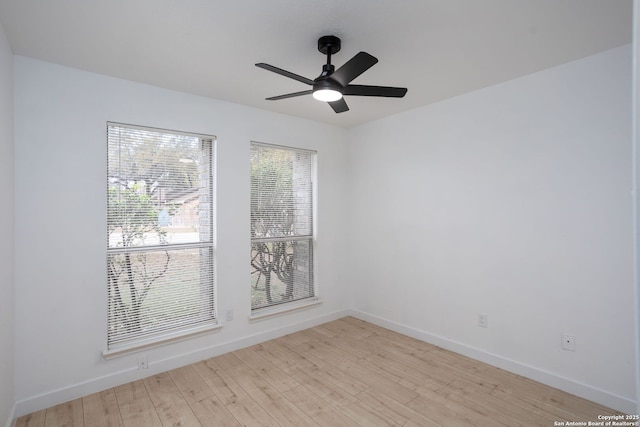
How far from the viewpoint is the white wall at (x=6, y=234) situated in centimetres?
199

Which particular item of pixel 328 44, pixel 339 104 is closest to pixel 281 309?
pixel 339 104

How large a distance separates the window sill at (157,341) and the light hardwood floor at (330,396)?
271 mm

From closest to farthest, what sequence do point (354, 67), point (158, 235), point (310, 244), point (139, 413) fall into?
point (354, 67), point (139, 413), point (158, 235), point (310, 244)

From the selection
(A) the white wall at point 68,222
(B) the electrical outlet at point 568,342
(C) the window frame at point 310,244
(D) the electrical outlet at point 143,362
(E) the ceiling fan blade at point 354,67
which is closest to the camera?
(E) the ceiling fan blade at point 354,67

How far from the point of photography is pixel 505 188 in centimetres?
291

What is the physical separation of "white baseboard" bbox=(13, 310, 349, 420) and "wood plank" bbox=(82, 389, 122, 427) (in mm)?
76

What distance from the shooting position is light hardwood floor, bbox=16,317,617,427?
2.25 meters

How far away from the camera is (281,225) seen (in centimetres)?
389

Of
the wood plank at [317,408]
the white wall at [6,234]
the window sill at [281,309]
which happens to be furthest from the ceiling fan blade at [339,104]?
the window sill at [281,309]

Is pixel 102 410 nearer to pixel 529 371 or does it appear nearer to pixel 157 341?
pixel 157 341

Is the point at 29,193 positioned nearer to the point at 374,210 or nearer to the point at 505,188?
the point at 374,210

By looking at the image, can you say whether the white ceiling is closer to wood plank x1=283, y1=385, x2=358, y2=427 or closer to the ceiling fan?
the ceiling fan

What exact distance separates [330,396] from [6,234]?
8.36ft

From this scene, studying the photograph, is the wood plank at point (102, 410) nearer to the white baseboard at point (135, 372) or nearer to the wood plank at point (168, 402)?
the white baseboard at point (135, 372)
